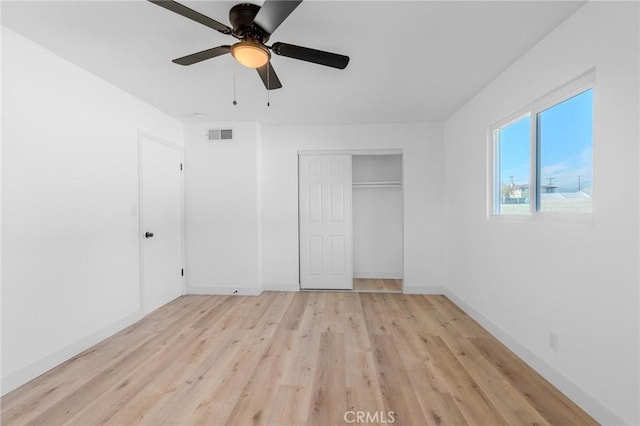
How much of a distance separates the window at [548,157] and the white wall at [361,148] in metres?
1.31

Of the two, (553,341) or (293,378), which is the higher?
(553,341)

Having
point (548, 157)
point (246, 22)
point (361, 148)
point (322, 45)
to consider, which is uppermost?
point (322, 45)

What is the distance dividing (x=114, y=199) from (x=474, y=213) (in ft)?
13.4

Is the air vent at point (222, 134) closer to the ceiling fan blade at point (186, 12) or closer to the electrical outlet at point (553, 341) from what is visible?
the ceiling fan blade at point (186, 12)

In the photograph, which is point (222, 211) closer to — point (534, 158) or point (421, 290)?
point (421, 290)

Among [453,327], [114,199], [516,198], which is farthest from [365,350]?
[114,199]

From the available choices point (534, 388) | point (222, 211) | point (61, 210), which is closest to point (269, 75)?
point (61, 210)

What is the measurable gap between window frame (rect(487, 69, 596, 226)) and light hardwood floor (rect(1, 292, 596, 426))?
1225mm

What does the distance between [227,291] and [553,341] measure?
3844 mm

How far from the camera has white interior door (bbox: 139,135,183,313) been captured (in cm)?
342

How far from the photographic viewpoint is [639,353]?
1.46 metres

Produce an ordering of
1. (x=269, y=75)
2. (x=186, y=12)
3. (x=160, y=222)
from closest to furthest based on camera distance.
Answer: (x=186, y=12) < (x=269, y=75) < (x=160, y=222)

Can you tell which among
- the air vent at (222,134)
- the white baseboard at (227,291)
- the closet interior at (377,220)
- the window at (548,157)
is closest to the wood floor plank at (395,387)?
the window at (548,157)

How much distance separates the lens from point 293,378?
84.2 inches
